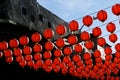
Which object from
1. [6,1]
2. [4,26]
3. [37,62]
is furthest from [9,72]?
[6,1]

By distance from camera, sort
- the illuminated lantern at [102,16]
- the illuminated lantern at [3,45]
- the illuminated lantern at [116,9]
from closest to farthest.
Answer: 1. the illuminated lantern at [116,9]
2. the illuminated lantern at [102,16]
3. the illuminated lantern at [3,45]

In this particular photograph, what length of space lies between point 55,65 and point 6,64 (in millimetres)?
4163

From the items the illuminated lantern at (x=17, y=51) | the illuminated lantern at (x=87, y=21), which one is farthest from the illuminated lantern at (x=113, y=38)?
the illuminated lantern at (x=17, y=51)

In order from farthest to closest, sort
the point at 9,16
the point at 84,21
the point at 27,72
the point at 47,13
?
1. the point at 47,13
2. the point at 9,16
3. the point at 27,72
4. the point at 84,21

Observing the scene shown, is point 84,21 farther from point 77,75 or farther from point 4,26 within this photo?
point 77,75

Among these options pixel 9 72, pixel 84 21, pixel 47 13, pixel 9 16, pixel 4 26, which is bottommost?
pixel 9 72

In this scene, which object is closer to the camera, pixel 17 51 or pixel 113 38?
pixel 113 38

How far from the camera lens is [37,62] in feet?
68.0

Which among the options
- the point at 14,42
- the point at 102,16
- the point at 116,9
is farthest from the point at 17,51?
the point at 116,9

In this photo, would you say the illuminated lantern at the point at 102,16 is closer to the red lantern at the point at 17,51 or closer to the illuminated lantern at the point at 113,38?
the illuminated lantern at the point at 113,38

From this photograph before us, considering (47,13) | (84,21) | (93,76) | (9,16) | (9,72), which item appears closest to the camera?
(84,21)

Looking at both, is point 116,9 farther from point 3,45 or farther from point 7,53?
point 7,53

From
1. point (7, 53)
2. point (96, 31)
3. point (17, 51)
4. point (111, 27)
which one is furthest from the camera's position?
point (17, 51)

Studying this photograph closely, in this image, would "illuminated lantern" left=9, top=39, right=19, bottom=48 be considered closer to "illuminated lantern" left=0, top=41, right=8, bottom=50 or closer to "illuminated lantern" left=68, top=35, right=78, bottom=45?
"illuminated lantern" left=0, top=41, right=8, bottom=50
